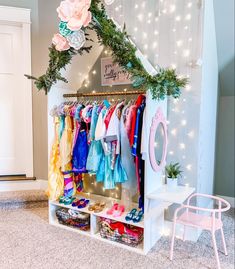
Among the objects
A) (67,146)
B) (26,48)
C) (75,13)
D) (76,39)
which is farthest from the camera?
(26,48)

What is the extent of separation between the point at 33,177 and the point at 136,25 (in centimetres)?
229

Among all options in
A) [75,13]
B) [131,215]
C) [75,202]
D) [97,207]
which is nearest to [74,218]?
[75,202]

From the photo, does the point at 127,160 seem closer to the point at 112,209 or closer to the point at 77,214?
the point at 112,209

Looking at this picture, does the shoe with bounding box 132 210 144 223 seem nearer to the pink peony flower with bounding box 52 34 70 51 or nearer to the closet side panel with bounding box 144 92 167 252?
the closet side panel with bounding box 144 92 167 252

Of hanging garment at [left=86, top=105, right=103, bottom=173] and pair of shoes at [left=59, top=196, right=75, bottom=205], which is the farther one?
pair of shoes at [left=59, top=196, right=75, bottom=205]

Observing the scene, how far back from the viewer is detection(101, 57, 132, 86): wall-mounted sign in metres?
2.67

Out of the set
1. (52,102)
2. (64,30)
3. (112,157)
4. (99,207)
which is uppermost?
(64,30)

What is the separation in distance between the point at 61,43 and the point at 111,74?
0.72 m

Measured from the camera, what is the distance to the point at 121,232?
7.45 ft

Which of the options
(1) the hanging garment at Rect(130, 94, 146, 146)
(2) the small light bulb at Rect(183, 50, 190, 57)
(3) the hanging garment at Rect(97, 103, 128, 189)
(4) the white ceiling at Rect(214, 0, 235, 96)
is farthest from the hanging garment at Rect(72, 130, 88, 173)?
(4) the white ceiling at Rect(214, 0, 235, 96)

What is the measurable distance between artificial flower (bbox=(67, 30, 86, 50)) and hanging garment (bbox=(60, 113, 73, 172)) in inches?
29.5

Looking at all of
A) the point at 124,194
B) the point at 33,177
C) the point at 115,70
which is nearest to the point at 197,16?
the point at 115,70

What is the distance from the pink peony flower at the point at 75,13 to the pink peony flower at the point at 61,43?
179 millimetres

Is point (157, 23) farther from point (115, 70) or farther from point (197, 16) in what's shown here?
point (115, 70)
